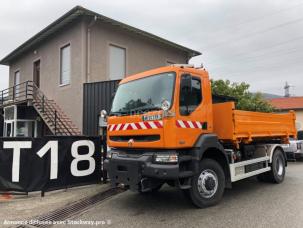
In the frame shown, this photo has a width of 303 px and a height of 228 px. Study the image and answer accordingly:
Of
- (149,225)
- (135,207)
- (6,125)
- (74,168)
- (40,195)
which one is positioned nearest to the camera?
(149,225)

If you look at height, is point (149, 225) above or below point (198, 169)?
below

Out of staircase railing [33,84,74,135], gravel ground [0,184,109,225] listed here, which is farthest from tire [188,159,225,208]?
staircase railing [33,84,74,135]

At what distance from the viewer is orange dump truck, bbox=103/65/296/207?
5660mm

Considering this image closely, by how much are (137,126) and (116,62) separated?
395 inches

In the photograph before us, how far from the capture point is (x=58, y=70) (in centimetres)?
1627

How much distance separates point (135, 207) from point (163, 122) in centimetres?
206

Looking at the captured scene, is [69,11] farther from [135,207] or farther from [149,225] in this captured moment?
[149,225]

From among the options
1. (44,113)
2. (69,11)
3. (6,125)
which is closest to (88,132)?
(44,113)

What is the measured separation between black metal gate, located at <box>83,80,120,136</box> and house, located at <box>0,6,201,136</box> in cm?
42

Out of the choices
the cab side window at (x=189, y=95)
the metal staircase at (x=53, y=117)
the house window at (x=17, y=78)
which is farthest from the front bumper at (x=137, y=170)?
the house window at (x=17, y=78)

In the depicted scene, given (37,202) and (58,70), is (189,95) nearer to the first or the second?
(37,202)

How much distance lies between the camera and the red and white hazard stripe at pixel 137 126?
572 cm

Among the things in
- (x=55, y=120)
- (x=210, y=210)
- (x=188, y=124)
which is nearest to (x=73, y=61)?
(x=55, y=120)

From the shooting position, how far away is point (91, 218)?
567 centimetres
